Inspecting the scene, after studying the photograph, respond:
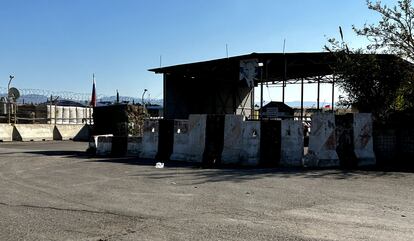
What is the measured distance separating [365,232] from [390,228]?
1.59 feet

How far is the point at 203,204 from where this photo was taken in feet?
27.9

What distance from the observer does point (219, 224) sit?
22.9ft

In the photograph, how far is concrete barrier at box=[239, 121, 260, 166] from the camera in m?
14.7

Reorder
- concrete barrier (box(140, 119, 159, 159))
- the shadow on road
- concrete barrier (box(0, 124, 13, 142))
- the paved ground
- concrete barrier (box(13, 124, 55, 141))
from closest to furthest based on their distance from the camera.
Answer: the paved ground < the shadow on road < concrete barrier (box(140, 119, 159, 159)) < concrete barrier (box(0, 124, 13, 142)) < concrete barrier (box(13, 124, 55, 141))

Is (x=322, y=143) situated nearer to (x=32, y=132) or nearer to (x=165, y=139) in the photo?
(x=165, y=139)

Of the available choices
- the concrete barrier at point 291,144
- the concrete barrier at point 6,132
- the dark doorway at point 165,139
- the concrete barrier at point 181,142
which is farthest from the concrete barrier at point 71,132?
the concrete barrier at point 291,144

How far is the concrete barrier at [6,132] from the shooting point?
27250 mm

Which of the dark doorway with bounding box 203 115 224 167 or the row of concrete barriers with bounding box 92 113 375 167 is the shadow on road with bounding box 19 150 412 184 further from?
the dark doorway with bounding box 203 115 224 167

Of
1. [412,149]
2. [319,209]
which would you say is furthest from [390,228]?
[412,149]

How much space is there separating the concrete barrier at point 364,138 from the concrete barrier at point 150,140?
22.1ft

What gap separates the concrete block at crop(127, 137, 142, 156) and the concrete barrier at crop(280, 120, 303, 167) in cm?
570

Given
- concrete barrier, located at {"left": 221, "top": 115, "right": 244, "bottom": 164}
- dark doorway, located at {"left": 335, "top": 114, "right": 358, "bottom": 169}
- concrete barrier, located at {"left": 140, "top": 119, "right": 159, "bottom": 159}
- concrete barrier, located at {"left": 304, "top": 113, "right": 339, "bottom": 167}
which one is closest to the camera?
concrete barrier, located at {"left": 304, "top": 113, "right": 339, "bottom": 167}

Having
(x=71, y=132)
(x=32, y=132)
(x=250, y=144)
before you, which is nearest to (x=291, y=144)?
(x=250, y=144)

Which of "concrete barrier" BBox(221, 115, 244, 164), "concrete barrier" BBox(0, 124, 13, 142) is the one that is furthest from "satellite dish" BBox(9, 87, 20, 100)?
"concrete barrier" BBox(221, 115, 244, 164)
